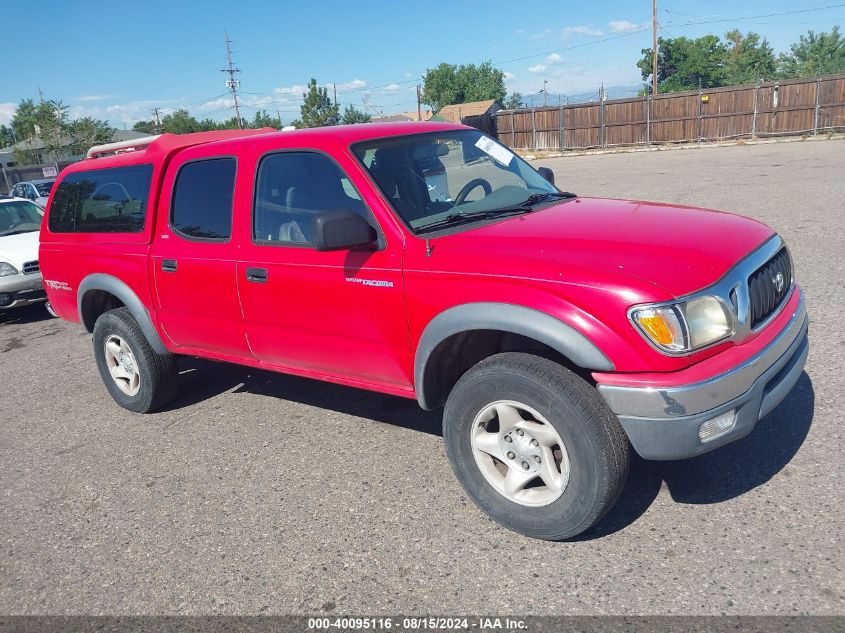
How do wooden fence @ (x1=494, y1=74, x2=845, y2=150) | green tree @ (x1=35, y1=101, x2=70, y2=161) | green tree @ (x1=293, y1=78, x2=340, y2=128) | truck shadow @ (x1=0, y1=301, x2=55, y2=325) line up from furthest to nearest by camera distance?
green tree @ (x1=293, y1=78, x2=340, y2=128)
green tree @ (x1=35, y1=101, x2=70, y2=161)
wooden fence @ (x1=494, y1=74, x2=845, y2=150)
truck shadow @ (x1=0, y1=301, x2=55, y2=325)

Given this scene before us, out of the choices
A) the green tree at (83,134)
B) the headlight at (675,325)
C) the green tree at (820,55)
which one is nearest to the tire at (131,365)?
the headlight at (675,325)

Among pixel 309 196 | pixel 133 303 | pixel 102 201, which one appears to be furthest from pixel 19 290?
→ pixel 309 196

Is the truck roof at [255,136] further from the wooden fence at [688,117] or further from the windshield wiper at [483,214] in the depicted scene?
the wooden fence at [688,117]

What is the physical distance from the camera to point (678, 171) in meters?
18.8

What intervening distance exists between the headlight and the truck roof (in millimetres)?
1928

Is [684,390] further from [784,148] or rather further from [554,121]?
[554,121]

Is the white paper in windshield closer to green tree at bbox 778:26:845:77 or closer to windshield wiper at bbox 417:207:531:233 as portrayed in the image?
windshield wiper at bbox 417:207:531:233

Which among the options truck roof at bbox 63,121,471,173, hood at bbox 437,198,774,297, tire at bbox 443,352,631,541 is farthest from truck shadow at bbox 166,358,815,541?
truck roof at bbox 63,121,471,173

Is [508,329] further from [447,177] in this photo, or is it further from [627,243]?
[447,177]

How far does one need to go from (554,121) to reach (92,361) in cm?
3077

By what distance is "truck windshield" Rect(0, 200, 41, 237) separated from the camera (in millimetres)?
9742

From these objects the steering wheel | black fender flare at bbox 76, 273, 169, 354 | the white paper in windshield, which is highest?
Answer: the white paper in windshield

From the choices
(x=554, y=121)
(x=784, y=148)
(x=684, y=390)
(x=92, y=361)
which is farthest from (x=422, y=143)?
(x=554, y=121)

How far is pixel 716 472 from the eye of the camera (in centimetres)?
346
